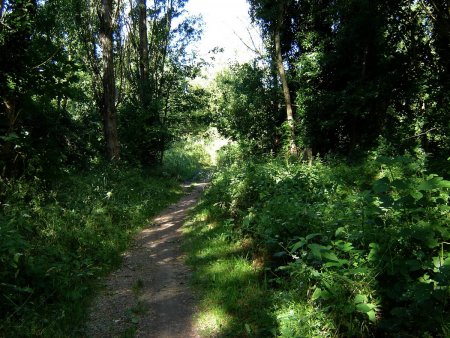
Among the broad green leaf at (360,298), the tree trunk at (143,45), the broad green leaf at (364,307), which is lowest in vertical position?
the broad green leaf at (364,307)

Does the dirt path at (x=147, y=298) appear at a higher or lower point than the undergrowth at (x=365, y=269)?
lower

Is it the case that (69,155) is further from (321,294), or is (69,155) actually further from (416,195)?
(416,195)

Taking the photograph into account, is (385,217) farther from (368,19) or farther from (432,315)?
(368,19)

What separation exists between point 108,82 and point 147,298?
10.4 m

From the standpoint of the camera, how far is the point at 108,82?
13633mm

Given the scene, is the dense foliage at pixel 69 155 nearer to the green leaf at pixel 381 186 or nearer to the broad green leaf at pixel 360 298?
the broad green leaf at pixel 360 298

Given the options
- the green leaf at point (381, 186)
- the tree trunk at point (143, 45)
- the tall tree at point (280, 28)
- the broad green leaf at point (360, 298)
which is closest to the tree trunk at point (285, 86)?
the tall tree at point (280, 28)

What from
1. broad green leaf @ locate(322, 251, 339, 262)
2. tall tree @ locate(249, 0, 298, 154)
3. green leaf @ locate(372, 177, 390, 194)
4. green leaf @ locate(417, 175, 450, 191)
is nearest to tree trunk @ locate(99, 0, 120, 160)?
tall tree @ locate(249, 0, 298, 154)

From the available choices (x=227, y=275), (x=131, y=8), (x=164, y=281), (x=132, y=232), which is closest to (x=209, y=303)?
(x=227, y=275)

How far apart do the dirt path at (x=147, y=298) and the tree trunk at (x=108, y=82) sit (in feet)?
22.6

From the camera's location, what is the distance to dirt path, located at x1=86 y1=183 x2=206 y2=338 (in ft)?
15.3

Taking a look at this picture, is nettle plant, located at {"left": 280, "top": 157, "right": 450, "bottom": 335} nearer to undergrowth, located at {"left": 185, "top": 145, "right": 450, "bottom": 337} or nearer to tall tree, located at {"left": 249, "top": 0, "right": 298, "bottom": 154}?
undergrowth, located at {"left": 185, "top": 145, "right": 450, "bottom": 337}

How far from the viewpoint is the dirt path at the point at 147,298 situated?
4.65 m

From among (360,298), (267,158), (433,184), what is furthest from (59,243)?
(267,158)
